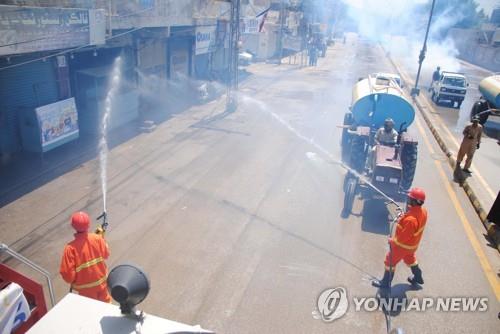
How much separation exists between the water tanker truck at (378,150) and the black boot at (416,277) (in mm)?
2579

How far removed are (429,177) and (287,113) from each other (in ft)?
30.0

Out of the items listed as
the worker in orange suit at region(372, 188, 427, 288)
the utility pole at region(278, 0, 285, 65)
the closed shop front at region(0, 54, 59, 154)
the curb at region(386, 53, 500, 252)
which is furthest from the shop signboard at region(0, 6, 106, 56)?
the utility pole at region(278, 0, 285, 65)

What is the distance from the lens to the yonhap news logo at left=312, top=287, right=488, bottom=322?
6645 millimetres

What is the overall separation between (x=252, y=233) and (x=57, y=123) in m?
7.98

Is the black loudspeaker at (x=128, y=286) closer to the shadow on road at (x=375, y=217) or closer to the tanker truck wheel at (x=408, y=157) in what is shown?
the shadow on road at (x=375, y=217)

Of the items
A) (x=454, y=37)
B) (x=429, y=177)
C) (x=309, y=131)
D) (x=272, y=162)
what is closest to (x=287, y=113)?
(x=309, y=131)

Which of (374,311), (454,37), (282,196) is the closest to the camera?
(374,311)

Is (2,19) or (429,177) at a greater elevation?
(2,19)

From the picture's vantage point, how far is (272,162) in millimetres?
13273

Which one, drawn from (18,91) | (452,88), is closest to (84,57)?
(18,91)

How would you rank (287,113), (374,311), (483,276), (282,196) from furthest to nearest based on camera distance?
1. (287,113)
2. (282,196)
3. (483,276)
4. (374,311)

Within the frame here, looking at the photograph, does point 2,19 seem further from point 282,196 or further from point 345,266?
point 345,266

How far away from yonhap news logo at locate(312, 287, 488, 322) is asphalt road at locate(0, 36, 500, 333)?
102 mm

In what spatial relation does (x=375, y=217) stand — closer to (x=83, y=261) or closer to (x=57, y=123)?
(x=83, y=261)
